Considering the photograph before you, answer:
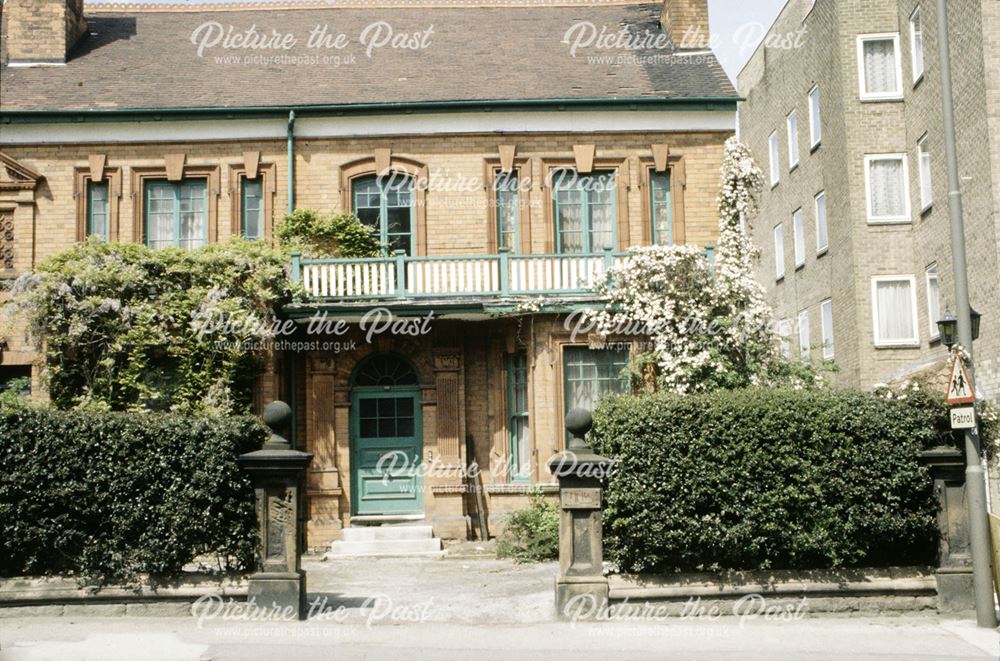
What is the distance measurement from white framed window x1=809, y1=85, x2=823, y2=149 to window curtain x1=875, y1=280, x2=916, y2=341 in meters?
4.84

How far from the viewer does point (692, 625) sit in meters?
11.1

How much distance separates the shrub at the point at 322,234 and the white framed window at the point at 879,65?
13620 mm

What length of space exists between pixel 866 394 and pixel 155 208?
44.3ft

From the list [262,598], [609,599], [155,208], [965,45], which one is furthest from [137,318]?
[965,45]

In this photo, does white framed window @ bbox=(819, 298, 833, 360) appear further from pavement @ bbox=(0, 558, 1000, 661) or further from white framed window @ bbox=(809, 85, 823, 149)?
pavement @ bbox=(0, 558, 1000, 661)

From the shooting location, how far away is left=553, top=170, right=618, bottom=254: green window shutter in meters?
19.9

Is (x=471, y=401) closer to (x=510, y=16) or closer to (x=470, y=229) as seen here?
(x=470, y=229)

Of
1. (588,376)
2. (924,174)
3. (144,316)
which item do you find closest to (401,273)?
(588,376)

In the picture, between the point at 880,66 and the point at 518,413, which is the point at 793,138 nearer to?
the point at 880,66

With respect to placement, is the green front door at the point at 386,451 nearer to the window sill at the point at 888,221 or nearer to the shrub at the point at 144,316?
the shrub at the point at 144,316

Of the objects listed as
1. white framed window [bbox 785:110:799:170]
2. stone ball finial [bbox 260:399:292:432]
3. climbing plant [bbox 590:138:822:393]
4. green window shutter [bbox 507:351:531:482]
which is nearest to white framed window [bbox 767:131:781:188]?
white framed window [bbox 785:110:799:170]

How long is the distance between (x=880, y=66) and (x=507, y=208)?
1152cm

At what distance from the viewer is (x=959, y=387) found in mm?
10828

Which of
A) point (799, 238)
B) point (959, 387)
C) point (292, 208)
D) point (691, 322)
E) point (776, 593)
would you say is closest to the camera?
point (959, 387)
